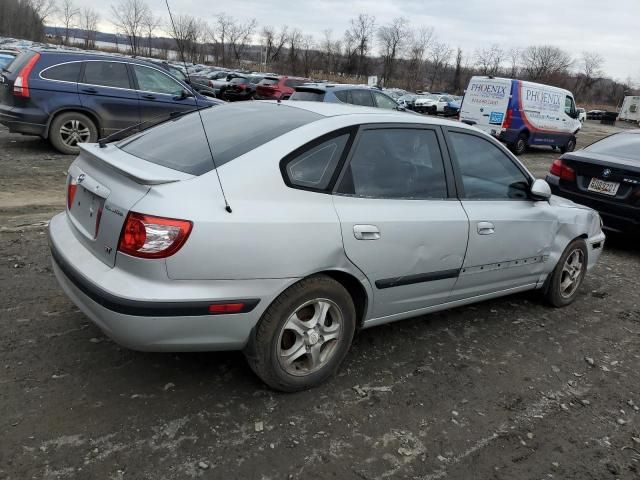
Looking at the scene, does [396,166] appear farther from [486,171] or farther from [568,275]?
[568,275]

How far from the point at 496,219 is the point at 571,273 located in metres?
1.47

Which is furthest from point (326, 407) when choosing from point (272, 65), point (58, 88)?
point (272, 65)

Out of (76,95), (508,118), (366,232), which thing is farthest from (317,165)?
(508,118)

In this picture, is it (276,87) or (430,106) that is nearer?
(276,87)

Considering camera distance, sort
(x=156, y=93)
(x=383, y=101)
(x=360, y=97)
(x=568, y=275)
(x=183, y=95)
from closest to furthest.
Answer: (x=568, y=275)
(x=156, y=93)
(x=183, y=95)
(x=360, y=97)
(x=383, y=101)

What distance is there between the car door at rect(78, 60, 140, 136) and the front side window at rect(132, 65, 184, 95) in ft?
0.75

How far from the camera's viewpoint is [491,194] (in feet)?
12.4

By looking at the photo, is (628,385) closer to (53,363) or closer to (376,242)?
(376,242)

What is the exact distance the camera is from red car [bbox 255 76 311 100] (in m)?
19.9

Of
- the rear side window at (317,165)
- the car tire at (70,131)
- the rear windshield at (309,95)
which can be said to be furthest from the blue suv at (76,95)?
the rear side window at (317,165)

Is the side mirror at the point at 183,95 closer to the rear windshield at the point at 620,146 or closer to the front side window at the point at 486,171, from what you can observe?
the rear windshield at the point at 620,146

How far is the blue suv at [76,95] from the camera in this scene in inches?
337

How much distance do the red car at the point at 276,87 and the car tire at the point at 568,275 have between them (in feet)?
53.2

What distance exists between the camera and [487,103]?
15914 millimetres
